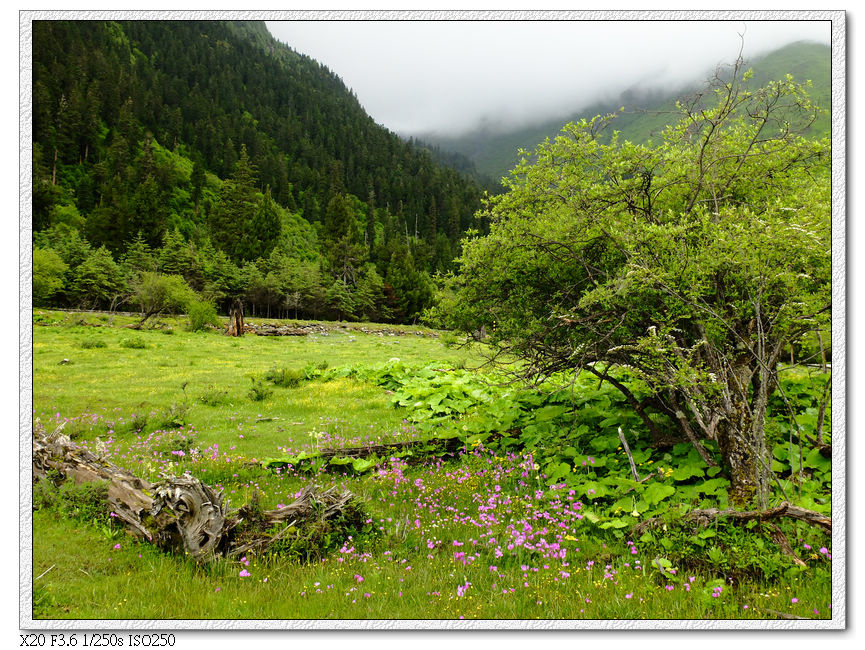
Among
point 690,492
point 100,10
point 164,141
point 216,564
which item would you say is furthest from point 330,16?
point 164,141

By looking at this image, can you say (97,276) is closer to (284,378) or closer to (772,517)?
(284,378)

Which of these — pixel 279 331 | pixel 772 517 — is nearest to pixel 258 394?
pixel 772 517

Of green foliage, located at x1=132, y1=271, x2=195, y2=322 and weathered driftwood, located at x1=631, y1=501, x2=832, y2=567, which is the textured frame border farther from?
green foliage, located at x1=132, y1=271, x2=195, y2=322

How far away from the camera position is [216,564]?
13.6ft

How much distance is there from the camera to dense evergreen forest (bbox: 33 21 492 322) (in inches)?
451

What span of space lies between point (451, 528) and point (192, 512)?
124 inches

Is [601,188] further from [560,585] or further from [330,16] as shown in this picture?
[560,585]

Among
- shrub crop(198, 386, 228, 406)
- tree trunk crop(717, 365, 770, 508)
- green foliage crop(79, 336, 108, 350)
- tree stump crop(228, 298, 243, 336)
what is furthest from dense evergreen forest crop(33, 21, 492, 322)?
tree trunk crop(717, 365, 770, 508)

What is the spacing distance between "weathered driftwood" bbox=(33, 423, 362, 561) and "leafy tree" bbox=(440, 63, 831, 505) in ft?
13.0

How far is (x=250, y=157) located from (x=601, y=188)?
134 metres

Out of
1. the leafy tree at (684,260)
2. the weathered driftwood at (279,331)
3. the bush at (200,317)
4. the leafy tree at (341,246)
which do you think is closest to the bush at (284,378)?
the leafy tree at (684,260)

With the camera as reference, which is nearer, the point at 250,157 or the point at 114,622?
the point at 114,622

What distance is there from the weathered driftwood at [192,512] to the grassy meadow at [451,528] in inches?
7.2

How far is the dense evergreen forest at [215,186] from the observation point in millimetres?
11461
